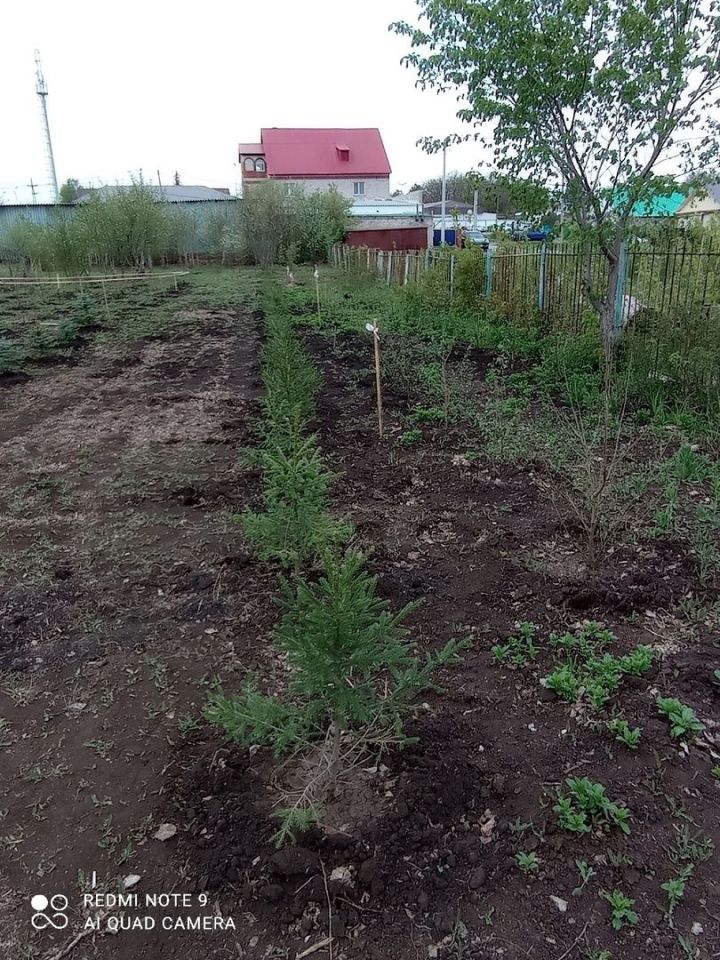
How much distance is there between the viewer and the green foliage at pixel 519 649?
2.74m

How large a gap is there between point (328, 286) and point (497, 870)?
20.0 m

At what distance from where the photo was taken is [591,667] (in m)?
2.64

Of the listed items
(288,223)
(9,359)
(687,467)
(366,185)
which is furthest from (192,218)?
(687,467)

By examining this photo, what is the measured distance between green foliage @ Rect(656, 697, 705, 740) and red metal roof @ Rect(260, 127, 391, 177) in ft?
159

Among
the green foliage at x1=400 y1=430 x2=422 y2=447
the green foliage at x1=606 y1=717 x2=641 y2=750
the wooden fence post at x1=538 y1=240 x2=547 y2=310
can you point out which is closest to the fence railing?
the wooden fence post at x1=538 y1=240 x2=547 y2=310

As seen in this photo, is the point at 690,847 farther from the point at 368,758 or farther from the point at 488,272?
the point at 488,272

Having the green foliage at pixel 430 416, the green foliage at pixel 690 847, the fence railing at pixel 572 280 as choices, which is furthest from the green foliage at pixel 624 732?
the fence railing at pixel 572 280

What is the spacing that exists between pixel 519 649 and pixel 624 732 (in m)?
0.61

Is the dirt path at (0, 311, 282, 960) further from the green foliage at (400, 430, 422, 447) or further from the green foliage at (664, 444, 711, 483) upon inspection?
the green foliage at (664, 444, 711, 483)

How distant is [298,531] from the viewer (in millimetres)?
3229

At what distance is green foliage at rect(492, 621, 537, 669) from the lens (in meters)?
2.74

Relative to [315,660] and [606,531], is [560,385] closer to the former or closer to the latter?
[606,531]

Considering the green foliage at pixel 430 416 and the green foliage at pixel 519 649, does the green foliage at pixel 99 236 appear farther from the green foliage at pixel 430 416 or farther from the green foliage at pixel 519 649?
the green foliage at pixel 519 649

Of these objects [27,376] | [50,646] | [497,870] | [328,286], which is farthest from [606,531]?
[328,286]
